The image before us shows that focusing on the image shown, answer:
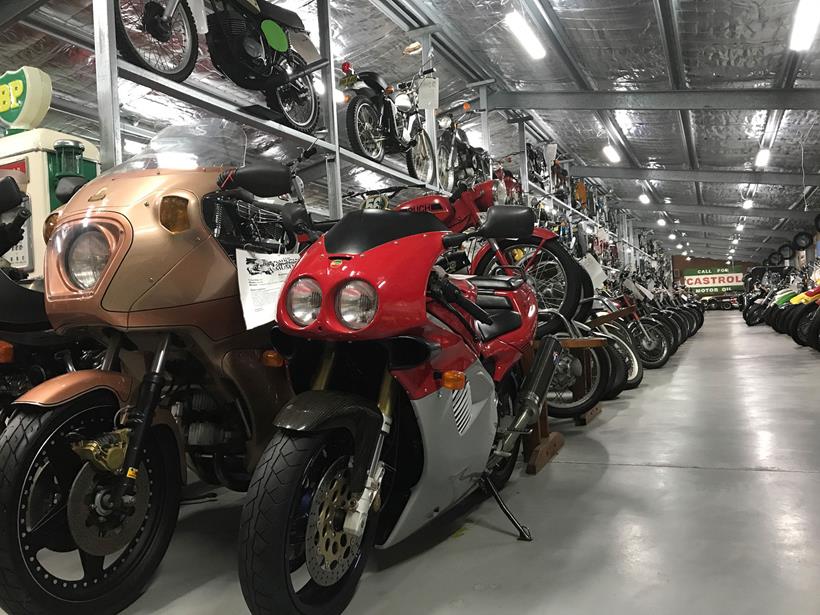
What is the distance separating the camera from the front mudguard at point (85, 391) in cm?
133

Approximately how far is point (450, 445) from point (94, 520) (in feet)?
2.88

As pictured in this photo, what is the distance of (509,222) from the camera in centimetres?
147

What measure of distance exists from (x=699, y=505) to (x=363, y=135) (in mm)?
3489

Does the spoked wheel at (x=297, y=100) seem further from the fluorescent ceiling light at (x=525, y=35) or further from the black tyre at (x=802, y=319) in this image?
the black tyre at (x=802, y=319)

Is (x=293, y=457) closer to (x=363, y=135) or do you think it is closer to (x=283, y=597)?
(x=283, y=597)

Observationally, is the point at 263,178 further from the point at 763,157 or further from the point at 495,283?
the point at 763,157

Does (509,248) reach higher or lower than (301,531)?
higher

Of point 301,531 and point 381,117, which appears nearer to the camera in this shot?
point 301,531

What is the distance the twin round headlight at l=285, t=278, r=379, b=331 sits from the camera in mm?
1325

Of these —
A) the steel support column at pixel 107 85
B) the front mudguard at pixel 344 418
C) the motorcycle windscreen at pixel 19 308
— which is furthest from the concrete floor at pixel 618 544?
the steel support column at pixel 107 85

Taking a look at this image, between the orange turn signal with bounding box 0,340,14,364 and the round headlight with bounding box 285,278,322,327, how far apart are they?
97 cm

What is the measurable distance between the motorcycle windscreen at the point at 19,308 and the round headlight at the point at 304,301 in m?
0.90

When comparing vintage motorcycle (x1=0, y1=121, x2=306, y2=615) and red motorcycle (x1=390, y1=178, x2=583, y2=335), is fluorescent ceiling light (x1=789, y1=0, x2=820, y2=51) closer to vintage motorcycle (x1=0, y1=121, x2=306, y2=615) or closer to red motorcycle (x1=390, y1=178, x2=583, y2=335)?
red motorcycle (x1=390, y1=178, x2=583, y2=335)

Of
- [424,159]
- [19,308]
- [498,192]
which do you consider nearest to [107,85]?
[19,308]
